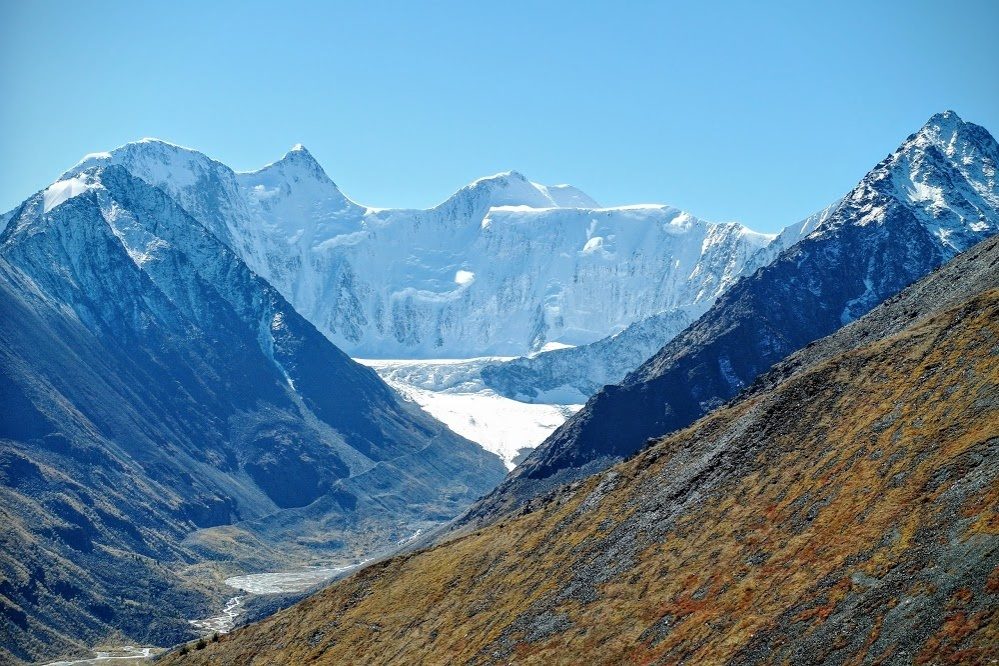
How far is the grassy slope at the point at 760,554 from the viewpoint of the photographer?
2965 inches

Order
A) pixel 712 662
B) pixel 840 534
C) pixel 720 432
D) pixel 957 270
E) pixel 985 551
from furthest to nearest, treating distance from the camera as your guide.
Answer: pixel 957 270, pixel 720 432, pixel 840 534, pixel 712 662, pixel 985 551

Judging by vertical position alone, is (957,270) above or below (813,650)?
above

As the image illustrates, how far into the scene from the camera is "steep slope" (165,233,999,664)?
7525 cm

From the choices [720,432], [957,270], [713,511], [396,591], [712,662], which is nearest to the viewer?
[712,662]

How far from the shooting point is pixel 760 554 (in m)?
95.0

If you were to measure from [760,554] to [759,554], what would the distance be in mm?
140

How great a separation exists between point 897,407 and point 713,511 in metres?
21.1

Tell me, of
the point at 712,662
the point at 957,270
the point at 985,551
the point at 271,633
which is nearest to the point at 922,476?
the point at 985,551

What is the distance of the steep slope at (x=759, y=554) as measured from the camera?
247 ft

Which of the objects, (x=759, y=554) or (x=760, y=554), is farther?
(x=759, y=554)

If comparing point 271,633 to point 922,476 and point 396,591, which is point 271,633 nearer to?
point 396,591

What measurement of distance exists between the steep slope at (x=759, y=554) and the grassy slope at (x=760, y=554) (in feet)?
0.69

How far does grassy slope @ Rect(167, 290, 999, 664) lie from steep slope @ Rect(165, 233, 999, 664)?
209 millimetres

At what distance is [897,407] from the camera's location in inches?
4067
